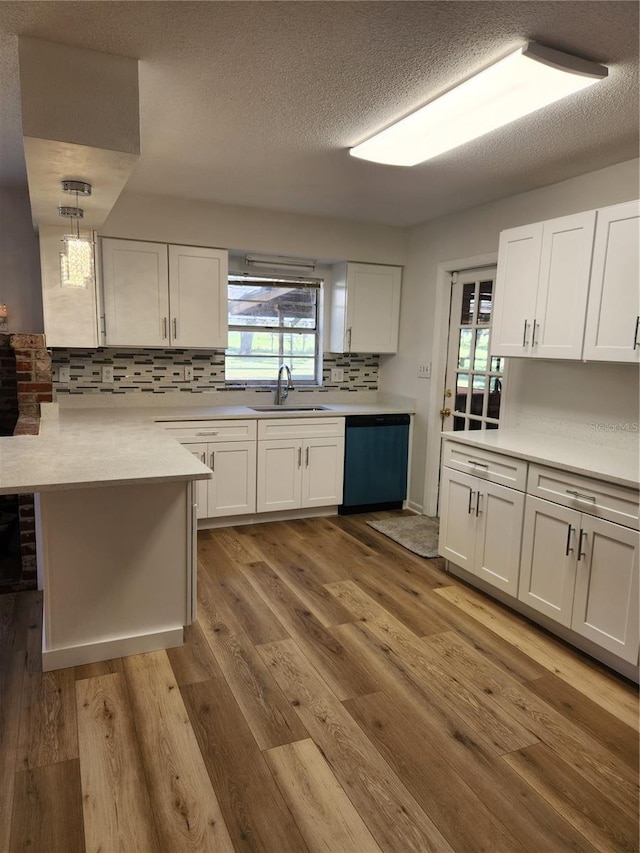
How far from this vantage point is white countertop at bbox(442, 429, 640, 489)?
2.38 m

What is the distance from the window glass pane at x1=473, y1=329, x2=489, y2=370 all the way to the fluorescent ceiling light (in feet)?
4.99

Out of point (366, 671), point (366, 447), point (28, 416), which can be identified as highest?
point (28, 416)

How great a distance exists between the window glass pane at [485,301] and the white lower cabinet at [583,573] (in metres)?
1.67

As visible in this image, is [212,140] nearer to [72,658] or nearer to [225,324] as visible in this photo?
[225,324]

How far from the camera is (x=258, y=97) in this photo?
221 centimetres

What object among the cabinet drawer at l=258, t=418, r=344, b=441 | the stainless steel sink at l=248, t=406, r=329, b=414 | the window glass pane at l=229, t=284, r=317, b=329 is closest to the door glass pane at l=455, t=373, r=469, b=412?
the cabinet drawer at l=258, t=418, r=344, b=441

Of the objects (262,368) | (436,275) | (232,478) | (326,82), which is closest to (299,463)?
(232,478)

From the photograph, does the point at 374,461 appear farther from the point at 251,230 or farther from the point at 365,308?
the point at 251,230

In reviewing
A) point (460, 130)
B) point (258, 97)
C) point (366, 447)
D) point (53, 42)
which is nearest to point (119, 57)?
point (53, 42)

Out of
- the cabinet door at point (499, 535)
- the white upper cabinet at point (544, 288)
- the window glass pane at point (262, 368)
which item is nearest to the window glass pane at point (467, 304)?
the white upper cabinet at point (544, 288)

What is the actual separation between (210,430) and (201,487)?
411mm

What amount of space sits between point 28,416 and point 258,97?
2291mm

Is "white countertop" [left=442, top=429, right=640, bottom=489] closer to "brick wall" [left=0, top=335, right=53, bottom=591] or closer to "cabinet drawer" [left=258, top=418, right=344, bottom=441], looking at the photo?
"cabinet drawer" [left=258, top=418, right=344, bottom=441]

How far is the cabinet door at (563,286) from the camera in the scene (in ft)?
8.79
